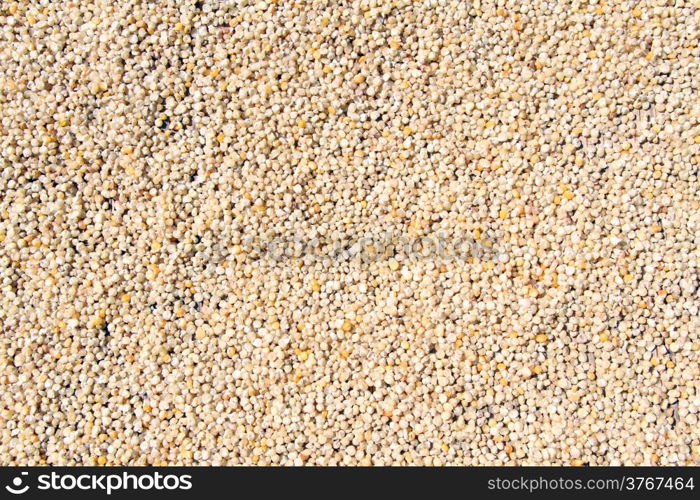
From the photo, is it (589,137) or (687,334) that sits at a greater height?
(589,137)

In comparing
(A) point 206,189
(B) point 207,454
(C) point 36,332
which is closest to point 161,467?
(B) point 207,454

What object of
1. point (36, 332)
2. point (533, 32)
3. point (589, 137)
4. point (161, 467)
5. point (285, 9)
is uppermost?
point (285, 9)

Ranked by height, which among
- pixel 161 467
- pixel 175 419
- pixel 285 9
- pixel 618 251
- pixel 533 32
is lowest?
pixel 161 467

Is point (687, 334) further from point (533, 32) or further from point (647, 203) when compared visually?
point (533, 32)

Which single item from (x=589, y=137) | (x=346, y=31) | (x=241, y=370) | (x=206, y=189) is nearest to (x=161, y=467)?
(x=241, y=370)

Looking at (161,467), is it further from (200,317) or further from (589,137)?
(589,137)

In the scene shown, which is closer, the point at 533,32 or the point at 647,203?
the point at 647,203
